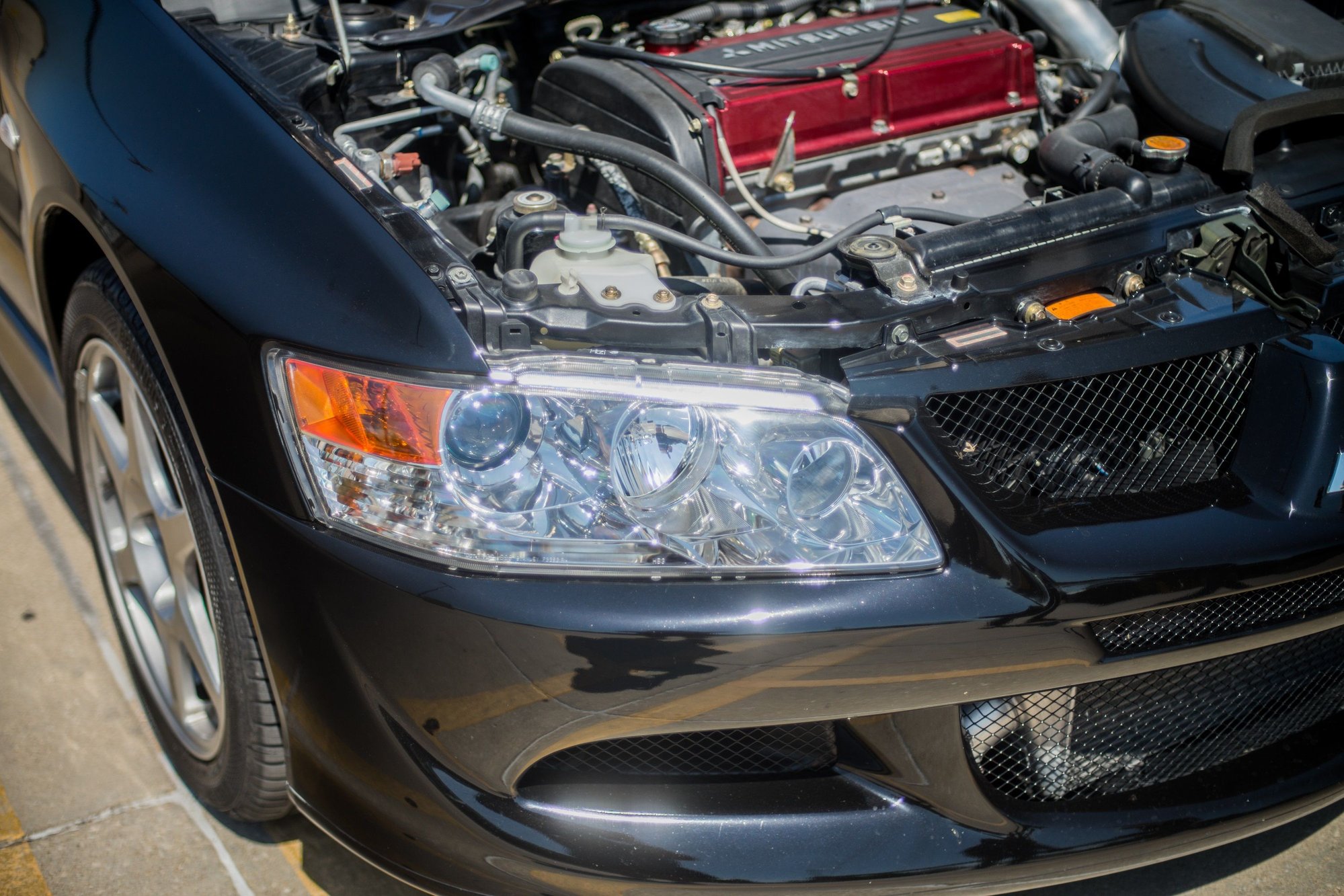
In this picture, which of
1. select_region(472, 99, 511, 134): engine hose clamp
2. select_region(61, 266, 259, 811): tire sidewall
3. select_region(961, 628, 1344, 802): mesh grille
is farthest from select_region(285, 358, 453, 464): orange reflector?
select_region(472, 99, 511, 134): engine hose clamp

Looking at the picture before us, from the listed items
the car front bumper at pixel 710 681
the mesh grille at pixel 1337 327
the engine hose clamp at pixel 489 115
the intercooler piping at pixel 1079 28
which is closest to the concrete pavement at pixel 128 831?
the car front bumper at pixel 710 681

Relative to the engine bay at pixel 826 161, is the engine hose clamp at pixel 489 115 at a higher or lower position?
higher

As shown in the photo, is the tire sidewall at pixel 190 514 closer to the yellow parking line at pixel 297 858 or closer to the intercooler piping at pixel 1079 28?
the yellow parking line at pixel 297 858

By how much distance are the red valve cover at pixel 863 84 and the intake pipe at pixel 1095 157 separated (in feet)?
0.86

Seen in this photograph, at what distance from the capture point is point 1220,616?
4.80 feet

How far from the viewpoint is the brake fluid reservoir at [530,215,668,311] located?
5.13 ft

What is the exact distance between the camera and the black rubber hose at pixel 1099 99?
2307 millimetres

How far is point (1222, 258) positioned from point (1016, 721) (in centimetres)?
74

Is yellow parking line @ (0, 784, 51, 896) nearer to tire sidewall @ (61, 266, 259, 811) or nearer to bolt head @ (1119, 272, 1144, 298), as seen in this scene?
tire sidewall @ (61, 266, 259, 811)

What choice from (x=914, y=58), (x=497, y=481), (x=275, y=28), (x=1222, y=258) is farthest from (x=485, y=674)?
(x=914, y=58)

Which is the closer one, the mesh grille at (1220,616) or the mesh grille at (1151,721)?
the mesh grille at (1220,616)

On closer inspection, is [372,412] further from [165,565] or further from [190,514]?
[165,565]

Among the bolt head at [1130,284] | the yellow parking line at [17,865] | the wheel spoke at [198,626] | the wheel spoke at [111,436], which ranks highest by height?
the bolt head at [1130,284]

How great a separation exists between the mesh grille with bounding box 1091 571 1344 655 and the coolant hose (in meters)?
0.71
